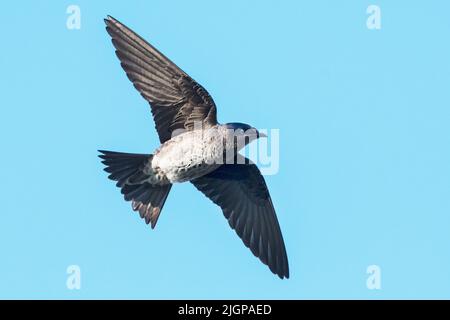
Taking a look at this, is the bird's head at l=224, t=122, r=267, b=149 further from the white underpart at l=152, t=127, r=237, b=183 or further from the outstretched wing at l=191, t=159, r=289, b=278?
the outstretched wing at l=191, t=159, r=289, b=278

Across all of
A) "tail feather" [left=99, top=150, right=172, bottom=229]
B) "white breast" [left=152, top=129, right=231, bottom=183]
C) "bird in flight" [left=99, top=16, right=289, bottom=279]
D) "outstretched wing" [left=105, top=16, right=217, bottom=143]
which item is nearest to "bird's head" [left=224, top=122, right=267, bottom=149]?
"bird in flight" [left=99, top=16, right=289, bottom=279]

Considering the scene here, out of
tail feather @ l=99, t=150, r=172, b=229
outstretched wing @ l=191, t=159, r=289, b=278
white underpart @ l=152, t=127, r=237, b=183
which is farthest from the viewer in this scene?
outstretched wing @ l=191, t=159, r=289, b=278

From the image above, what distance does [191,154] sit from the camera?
1627cm

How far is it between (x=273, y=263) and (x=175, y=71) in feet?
8.90

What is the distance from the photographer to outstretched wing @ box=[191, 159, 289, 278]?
57.5 ft

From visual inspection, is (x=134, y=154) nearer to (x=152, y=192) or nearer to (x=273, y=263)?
(x=152, y=192)

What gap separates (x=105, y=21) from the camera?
16.5m

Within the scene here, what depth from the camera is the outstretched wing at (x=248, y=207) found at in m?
17.5

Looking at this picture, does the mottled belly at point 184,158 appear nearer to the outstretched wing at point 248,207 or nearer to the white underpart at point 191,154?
the white underpart at point 191,154

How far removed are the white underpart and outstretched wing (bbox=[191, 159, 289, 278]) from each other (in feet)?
3.40
